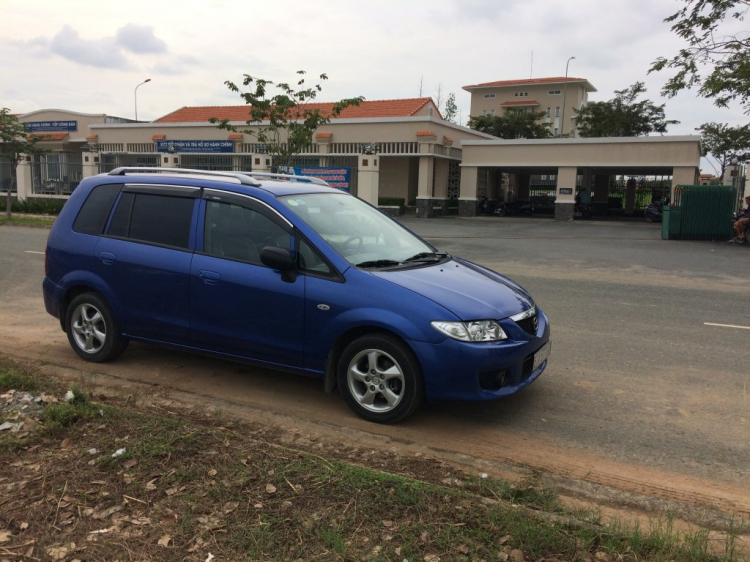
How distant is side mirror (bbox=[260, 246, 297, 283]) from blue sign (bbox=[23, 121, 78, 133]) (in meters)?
38.2

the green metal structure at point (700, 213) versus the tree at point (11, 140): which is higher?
the tree at point (11, 140)

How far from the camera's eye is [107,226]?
5.69 metres

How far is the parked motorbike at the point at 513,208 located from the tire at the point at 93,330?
31.8 meters

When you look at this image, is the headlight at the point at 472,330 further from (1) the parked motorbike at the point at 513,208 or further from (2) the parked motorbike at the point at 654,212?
(1) the parked motorbike at the point at 513,208

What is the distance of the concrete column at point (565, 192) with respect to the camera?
31.1 metres

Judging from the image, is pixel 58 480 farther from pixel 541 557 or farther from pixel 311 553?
pixel 541 557

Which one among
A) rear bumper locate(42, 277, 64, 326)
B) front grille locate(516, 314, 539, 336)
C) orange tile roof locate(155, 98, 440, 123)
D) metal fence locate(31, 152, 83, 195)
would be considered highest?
orange tile roof locate(155, 98, 440, 123)

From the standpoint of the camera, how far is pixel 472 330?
14.0 ft

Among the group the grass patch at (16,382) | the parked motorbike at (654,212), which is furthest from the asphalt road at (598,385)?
the parked motorbike at (654,212)

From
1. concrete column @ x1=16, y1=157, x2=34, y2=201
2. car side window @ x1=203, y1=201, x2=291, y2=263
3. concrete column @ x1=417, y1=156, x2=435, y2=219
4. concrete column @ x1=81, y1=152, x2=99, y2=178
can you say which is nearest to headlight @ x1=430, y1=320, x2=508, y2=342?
car side window @ x1=203, y1=201, x2=291, y2=263

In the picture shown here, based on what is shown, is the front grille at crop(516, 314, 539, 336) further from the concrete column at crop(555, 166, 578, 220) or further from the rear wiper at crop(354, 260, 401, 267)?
the concrete column at crop(555, 166, 578, 220)

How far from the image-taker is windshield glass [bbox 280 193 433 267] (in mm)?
4871

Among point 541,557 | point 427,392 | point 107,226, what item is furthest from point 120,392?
point 541,557

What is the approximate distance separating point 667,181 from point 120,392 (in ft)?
139
